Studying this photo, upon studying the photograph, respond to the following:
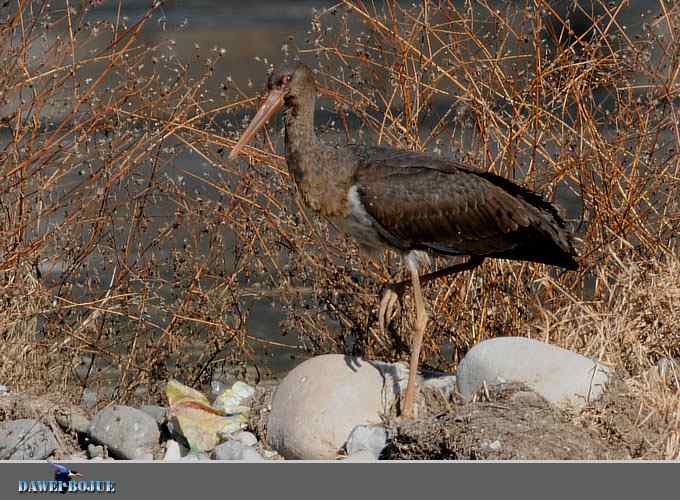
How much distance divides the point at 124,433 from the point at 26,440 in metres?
0.47

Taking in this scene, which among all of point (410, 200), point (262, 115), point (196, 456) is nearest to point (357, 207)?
point (410, 200)

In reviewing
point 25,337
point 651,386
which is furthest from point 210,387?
point 651,386

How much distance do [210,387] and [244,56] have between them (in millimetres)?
3888

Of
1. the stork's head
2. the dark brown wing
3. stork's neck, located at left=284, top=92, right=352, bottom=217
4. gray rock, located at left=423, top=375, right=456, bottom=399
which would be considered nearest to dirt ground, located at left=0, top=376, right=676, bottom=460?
gray rock, located at left=423, top=375, right=456, bottom=399

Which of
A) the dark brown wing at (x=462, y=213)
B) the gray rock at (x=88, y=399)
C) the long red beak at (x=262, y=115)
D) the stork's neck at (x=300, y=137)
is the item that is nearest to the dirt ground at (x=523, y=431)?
the dark brown wing at (x=462, y=213)

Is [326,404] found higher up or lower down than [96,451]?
higher up

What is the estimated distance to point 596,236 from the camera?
707cm

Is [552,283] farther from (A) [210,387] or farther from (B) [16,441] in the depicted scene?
(B) [16,441]

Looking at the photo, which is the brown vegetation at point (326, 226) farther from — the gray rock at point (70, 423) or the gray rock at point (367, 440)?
the gray rock at point (367, 440)

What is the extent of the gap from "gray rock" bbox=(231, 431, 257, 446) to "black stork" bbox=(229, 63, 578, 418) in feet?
2.92

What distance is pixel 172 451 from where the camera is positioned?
5.88 m

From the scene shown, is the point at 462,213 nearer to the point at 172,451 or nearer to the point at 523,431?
the point at 523,431

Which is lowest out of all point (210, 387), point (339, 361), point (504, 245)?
point (210, 387)

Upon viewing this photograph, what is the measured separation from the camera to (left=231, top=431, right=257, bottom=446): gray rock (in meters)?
5.98
